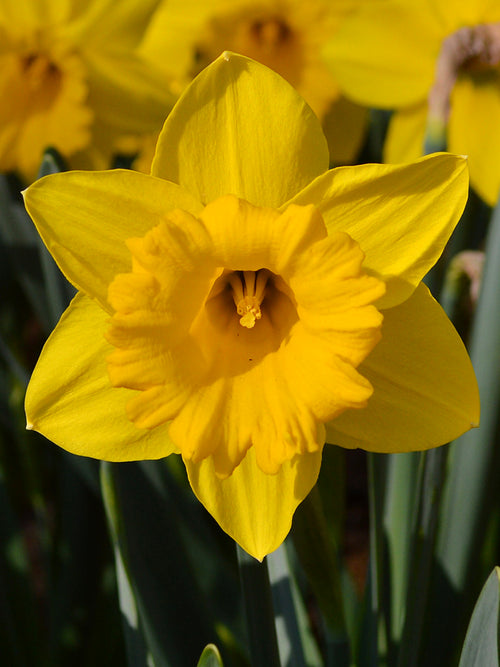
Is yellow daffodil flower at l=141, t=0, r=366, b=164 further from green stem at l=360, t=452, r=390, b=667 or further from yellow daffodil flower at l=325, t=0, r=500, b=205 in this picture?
green stem at l=360, t=452, r=390, b=667

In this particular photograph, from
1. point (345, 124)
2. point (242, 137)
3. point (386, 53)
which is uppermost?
point (386, 53)

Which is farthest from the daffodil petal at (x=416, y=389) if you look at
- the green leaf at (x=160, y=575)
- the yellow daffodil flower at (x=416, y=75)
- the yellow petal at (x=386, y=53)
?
the yellow petal at (x=386, y=53)

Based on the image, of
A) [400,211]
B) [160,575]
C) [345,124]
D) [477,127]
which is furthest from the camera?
[345,124]

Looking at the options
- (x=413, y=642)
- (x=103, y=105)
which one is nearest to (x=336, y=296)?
(x=413, y=642)

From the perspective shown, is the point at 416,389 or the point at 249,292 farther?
the point at 249,292

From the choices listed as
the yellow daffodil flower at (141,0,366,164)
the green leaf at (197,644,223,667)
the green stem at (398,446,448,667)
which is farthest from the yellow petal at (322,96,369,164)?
the green leaf at (197,644,223,667)

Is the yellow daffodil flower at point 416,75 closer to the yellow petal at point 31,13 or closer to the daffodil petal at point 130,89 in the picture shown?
the daffodil petal at point 130,89

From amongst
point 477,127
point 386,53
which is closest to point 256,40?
point 386,53

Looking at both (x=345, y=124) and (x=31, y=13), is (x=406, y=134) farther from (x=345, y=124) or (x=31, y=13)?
(x=31, y=13)
